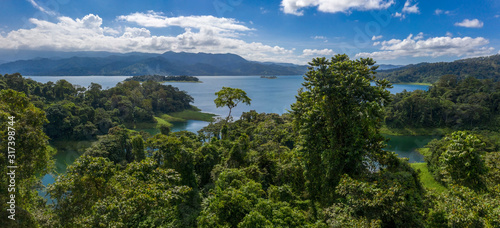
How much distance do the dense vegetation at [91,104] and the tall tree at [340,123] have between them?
36089 millimetres

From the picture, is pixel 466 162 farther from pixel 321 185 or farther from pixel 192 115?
pixel 192 115

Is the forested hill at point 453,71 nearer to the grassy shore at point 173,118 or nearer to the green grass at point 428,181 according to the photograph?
the green grass at point 428,181

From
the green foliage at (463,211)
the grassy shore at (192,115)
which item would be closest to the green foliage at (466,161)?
the green foliage at (463,211)

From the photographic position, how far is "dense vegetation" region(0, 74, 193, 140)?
38025 millimetres

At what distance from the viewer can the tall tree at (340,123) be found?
903 centimetres

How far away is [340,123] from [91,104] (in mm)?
60871

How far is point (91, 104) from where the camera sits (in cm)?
5512

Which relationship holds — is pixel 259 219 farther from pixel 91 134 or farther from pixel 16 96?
pixel 91 134

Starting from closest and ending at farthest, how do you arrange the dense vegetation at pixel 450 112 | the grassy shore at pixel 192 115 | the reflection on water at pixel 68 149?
the reflection on water at pixel 68 149 → the dense vegetation at pixel 450 112 → the grassy shore at pixel 192 115

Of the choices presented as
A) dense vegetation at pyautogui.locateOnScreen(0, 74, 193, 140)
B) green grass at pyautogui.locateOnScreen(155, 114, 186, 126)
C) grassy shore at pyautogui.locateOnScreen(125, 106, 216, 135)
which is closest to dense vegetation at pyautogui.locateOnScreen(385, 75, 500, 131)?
grassy shore at pyautogui.locateOnScreen(125, 106, 216, 135)

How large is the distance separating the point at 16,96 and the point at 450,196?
1512cm

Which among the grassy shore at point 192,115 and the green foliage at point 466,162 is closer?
the green foliage at point 466,162

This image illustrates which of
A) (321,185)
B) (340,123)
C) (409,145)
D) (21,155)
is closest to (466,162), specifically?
(340,123)

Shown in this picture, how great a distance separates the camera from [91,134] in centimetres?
3953
